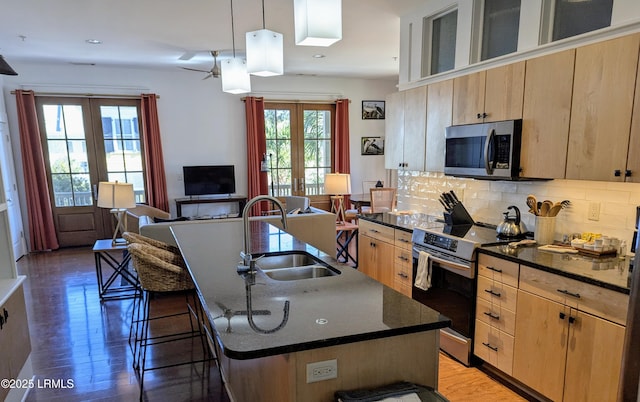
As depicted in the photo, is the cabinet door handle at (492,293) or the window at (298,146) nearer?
the cabinet door handle at (492,293)

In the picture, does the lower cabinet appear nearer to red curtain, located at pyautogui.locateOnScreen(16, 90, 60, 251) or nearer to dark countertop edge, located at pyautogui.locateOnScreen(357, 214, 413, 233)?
dark countertop edge, located at pyautogui.locateOnScreen(357, 214, 413, 233)

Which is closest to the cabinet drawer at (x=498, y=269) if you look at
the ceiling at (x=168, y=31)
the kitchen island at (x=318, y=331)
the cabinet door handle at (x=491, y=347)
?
the cabinet door handle at (x=491, y=347)

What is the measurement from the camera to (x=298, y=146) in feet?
24.4

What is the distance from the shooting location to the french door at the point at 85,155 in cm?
630

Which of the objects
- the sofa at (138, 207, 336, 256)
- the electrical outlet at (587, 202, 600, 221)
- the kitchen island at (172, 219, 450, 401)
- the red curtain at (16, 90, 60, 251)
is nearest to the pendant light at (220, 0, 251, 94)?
the sofa at (138, 207, 336, 256)

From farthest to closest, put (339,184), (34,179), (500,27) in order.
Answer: (34,179) < (339,184) < (500,27)

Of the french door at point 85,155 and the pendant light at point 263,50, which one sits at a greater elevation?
the pendant light at point 263,50

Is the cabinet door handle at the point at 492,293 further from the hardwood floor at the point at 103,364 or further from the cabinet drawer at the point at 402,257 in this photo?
the cabinet drawer at the point at 402,257

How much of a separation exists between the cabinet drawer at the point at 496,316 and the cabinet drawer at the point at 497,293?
25mm

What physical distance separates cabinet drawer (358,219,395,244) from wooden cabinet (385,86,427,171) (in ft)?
2.07

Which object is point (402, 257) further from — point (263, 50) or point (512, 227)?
point (263, 50)

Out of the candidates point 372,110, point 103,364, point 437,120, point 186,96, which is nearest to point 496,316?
point 437,120

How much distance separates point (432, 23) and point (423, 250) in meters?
2.23

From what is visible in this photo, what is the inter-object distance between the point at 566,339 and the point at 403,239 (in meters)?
1.44
